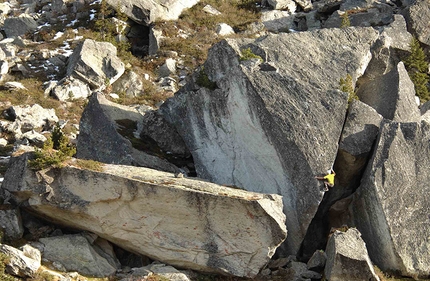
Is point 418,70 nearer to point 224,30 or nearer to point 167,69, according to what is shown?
point 167,69

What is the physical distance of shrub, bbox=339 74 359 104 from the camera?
25.0 m

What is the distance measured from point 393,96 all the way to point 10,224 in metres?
18.9

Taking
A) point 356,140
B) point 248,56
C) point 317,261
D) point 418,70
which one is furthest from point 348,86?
point 418,70

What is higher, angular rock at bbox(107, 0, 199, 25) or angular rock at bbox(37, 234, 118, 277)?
angular rock at bbox(107, 0, 199, 25)

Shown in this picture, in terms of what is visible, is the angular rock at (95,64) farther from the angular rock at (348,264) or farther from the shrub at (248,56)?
the angular rock at (348,264)

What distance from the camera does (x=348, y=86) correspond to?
2556 cm

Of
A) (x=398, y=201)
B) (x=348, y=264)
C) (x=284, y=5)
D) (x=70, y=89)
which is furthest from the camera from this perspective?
(x=284, y=5)

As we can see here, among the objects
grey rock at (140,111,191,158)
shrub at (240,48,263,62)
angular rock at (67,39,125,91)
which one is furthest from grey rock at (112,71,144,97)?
shrub at (240,48,263,62)

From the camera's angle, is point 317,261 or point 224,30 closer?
point 317,261

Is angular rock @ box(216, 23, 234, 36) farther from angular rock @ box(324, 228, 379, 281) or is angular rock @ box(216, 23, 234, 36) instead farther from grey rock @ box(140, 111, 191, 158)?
angular rock @ box(324, 228, 379, 281)

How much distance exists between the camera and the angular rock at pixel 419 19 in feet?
120

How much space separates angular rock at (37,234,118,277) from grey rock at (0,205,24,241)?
3.19 feet

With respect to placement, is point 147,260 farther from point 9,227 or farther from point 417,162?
point 417,162

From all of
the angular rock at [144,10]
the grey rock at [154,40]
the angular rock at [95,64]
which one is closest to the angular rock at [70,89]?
the angular rock at [95,64]
